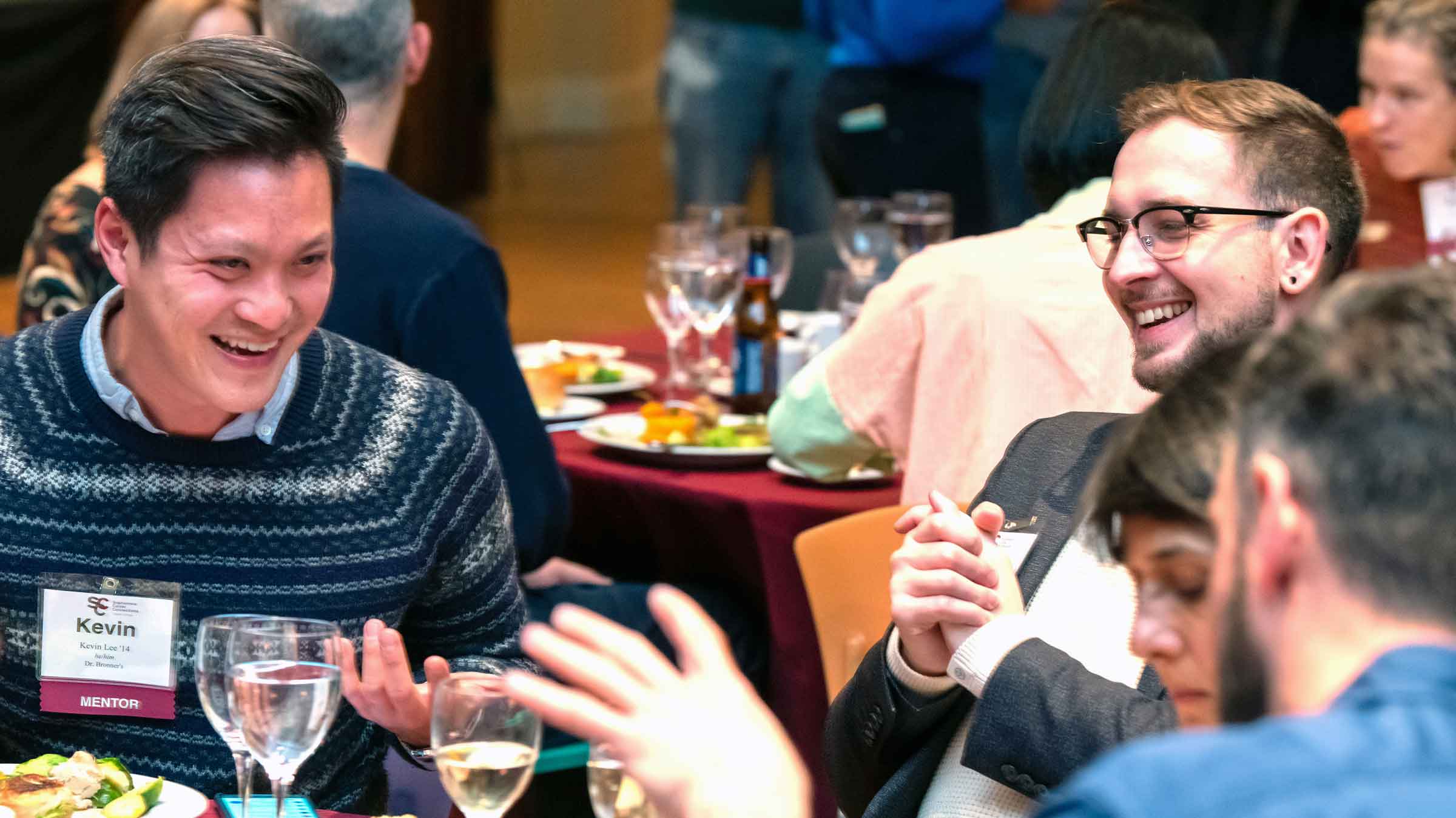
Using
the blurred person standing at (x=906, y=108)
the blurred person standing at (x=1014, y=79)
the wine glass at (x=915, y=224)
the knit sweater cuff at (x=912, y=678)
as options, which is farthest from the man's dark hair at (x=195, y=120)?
the blurred person standing at (x=1014, y=79)

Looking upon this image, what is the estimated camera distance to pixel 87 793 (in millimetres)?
1480

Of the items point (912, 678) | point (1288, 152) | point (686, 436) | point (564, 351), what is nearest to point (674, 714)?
point (912, 678)

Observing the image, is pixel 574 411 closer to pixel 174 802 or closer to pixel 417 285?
pixel 417 285

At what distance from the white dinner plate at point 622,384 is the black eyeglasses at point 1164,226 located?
5.74 feet

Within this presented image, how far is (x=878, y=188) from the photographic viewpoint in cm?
532

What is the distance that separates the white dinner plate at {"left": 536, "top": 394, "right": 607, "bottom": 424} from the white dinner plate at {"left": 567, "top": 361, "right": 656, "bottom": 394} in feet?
0.21

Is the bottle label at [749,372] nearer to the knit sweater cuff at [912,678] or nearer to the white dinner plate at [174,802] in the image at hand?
the knit sweater cuff at [912,678]

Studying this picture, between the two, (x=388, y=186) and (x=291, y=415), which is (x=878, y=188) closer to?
(x=388, y=186)

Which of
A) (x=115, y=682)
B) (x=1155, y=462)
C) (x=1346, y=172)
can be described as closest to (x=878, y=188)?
(x=1346, y=172)

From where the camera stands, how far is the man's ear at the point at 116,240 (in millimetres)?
1826

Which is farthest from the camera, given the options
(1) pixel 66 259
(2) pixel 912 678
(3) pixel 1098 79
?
(1) pixel 66 259

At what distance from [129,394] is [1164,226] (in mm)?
1115

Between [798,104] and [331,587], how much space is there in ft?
13.9

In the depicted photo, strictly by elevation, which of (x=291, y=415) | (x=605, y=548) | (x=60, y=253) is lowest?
(x=605, y=548)
